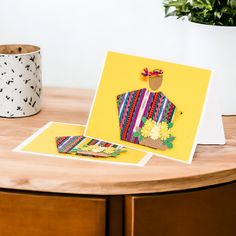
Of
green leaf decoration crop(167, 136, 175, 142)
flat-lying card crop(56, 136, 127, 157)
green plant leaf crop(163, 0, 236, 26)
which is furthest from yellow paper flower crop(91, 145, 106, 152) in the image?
green plant leaf crop(163, 0, 236, 26)

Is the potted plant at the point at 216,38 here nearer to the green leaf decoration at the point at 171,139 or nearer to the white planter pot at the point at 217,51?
the white planter pot at the point at 217,51

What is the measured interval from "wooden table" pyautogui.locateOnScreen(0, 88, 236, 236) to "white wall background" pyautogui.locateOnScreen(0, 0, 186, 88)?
552mm

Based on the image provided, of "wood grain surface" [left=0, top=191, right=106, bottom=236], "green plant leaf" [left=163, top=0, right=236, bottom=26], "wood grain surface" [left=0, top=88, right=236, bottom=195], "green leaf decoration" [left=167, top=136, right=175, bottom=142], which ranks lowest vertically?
"wood grain surface" [left=0, top=191, right=106, bottom=236]

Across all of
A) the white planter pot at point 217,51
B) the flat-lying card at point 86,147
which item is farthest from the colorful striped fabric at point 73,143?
the white planter pot at point 217,51

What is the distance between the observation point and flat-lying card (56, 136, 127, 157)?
36.9 inches

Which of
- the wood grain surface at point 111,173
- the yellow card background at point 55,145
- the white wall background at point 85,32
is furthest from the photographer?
the white wall background at point 85,32

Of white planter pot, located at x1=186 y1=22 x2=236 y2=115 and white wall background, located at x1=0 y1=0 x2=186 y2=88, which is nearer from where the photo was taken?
white planter pot, located at x1=186 y1=22 x2=236 y2=115

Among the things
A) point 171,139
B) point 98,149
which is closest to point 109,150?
point 98,149

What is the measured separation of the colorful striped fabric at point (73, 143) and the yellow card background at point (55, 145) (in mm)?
11

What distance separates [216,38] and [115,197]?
1.41ft

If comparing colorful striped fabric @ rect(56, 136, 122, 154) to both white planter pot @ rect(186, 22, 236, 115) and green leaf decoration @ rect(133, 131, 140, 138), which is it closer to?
green leaf decoration @ rect(133, 131, 140, 138)

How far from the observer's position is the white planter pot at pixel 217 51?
1.05 meters

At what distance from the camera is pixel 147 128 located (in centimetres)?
98

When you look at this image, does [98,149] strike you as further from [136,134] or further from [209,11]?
[209,11]
